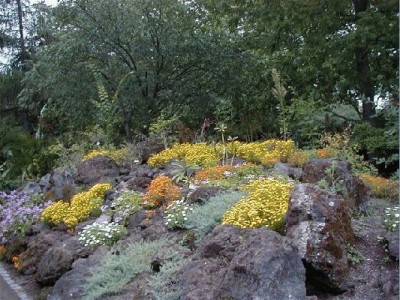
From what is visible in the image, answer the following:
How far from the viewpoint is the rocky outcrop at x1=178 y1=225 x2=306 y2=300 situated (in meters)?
3.15

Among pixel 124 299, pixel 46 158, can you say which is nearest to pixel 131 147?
pixel 46 158

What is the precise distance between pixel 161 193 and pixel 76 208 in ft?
4.77

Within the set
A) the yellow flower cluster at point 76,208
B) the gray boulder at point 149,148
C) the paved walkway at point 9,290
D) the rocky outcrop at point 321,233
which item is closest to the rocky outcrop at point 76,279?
the paved walkway at point 9,290

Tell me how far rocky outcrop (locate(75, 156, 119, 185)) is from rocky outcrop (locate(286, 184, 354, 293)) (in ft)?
15.3

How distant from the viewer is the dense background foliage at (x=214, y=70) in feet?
34.4

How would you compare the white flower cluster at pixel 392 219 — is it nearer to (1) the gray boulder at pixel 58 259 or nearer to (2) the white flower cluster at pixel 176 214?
(2) the white flower cluster at pixel 176 214

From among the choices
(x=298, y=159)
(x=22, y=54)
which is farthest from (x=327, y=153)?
(x=22, y=54)

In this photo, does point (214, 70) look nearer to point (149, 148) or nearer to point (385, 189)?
point (149, 148)

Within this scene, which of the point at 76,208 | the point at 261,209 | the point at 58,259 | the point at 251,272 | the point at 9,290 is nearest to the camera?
the point at 251,272

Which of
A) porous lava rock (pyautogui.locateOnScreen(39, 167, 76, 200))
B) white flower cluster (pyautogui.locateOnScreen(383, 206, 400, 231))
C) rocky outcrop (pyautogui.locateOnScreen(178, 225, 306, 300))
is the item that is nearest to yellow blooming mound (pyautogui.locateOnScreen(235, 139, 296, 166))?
porous lava rock (pyautogui.locateOnScreen(39, 167, 76, 200))

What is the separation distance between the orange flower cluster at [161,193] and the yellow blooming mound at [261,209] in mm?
1326

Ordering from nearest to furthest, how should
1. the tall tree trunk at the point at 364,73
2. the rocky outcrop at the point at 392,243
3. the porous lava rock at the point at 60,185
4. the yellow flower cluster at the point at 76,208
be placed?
the rocky outcrop at the point at 392,243
the yellow flower cluster at the point at 76,208
the porous lava rock at the point at 60,185
the tall tree trunk at the point at 364,73

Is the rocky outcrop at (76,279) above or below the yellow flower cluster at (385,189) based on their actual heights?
below

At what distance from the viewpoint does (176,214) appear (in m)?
5.06
